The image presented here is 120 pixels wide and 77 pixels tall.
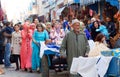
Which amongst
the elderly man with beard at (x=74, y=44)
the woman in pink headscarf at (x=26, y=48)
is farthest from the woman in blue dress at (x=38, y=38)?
the elderly man with beard at (x=74, y=44)

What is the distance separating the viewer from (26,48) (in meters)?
17.8

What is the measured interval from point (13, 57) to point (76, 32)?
824 cm

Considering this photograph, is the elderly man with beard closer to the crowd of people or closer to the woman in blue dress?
the crowd of people

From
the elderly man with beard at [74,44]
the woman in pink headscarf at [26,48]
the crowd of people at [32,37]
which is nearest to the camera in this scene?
the elderly man with beard at [74,44]

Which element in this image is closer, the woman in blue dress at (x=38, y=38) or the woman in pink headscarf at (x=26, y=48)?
the woman in blue dress at (x=38, y=38)

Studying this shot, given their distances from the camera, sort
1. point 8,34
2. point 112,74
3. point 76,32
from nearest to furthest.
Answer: point 112,74, point 76,32, point 8,34

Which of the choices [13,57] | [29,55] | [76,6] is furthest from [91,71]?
[76,6]

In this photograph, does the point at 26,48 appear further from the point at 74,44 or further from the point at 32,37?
the point at 74,44

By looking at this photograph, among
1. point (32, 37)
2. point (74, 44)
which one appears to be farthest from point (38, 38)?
point (74, 44)

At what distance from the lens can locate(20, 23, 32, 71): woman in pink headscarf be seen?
1761 cm

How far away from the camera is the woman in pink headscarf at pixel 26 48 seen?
17.6 metres

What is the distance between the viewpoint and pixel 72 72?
10.4 metres

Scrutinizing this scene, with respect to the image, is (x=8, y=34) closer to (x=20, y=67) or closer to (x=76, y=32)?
(x=20, y=67)

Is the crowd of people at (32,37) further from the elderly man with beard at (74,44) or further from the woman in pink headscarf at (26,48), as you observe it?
the elderly man with beard at (74,44)
